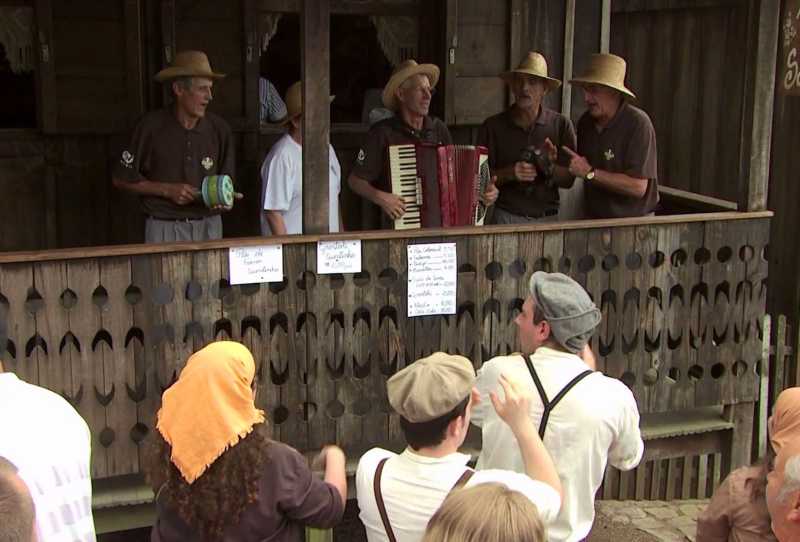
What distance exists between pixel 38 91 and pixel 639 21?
19.1 feet

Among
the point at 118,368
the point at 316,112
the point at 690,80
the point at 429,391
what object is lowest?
the point at 118,368

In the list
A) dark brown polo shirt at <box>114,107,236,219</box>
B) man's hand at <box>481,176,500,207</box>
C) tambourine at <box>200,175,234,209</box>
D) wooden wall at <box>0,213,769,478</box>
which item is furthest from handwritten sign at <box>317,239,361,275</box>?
dark brown polo shirt at <box>114,107,236,219</box>

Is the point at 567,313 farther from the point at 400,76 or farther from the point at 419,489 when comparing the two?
the point at 400,76

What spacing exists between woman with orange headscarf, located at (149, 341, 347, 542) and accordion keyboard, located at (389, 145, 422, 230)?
2.92 meters

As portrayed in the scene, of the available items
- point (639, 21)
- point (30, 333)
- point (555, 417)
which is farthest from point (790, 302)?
point (30, 333)

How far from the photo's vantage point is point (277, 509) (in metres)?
2.99

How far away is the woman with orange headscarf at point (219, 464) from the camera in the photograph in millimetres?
2861

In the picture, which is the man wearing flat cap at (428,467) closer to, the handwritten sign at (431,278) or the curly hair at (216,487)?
the curly hair at (216,487)

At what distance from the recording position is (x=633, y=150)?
5.91 m

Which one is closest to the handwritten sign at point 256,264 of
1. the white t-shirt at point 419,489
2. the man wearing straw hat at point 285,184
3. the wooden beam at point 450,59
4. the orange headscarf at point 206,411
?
the man wearing straw hat at point 285,184

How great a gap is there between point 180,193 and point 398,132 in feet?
4.39

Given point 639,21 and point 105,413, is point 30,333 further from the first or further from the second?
point 639,21

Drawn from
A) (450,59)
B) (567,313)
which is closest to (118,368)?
(567,313)

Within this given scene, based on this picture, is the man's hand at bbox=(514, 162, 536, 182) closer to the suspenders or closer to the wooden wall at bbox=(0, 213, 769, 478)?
the wooden wall at bbox=(0, 213, 769, 478)
